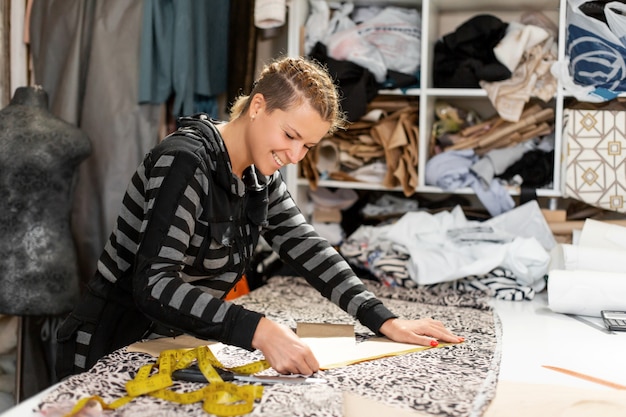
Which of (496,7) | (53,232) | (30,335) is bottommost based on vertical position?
(30,335)

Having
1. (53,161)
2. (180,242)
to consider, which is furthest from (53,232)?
(180,242)

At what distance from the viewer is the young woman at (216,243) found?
140 centimetres

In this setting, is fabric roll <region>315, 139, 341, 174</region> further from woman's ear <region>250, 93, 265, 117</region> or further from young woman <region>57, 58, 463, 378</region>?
woman's ear <region>250, 93, 265, 117</region>

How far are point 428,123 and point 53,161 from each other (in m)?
1.33

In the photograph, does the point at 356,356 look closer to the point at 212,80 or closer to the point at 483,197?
the point at 483,197

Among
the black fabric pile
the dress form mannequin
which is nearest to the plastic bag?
the black fabric pile

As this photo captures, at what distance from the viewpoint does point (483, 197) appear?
263cm

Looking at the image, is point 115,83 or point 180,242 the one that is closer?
point 180,242

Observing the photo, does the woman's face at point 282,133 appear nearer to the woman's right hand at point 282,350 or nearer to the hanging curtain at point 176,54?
the woman's right hand at point 282,350

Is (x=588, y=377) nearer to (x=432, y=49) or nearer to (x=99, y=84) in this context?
(x=432, y=49)

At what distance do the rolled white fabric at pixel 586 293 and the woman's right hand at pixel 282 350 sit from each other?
0.92 m

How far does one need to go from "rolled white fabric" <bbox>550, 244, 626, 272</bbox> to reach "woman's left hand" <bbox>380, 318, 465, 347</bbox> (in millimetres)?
660

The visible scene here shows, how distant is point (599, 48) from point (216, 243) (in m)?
1.61

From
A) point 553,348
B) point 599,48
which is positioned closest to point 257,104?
point 553,348
